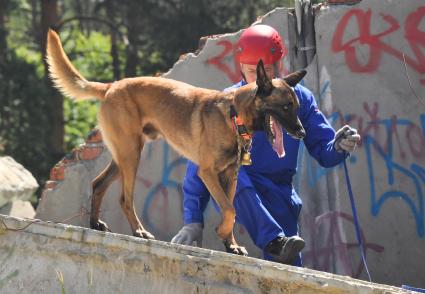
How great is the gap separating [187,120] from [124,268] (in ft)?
4.08

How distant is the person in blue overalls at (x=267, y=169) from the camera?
16.5 ft

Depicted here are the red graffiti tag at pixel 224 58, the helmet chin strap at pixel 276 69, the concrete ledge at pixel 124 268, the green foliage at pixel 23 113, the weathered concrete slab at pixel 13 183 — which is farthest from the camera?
the green foliage at pixel 23 113

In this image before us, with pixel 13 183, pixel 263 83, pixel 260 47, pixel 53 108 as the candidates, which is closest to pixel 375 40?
pixel 260 47

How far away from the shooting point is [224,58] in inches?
283

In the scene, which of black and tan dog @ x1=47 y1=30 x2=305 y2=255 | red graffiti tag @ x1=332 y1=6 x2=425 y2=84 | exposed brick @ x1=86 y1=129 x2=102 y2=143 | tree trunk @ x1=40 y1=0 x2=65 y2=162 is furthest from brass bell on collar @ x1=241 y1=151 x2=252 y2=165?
tree trunk @ x1=40 y1=0 x2=65 y2=162

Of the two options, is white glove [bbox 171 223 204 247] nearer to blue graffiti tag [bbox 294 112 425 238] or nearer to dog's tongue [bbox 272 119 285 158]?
dog's tongue [bbox 272 119 285 158]

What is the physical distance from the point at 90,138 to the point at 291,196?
2.79 meters

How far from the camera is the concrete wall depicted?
660 centimetres

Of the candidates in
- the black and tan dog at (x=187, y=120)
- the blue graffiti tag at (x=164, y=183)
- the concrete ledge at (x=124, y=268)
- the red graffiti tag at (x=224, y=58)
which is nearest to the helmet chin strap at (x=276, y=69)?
the black and tan dog at (x=187, y=120)

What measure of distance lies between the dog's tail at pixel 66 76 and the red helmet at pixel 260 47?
3.89 ft

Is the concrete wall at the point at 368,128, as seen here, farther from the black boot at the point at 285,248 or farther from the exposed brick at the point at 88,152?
the black boot at the point at 285,248

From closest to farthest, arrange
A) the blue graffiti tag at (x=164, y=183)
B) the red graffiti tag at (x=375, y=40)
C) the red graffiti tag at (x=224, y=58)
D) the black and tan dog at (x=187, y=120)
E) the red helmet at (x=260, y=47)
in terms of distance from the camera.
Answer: the black and tan dog at (x=187, y=120)
the red helmet at (x=260, y=47)
the red graffiti tag at (x=375, y=40)
the red graffiti tag at (x=224, y=58)
the blue graffiti tag at (x=164, y=183)

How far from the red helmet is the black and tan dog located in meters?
0.29

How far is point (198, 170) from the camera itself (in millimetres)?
5148
